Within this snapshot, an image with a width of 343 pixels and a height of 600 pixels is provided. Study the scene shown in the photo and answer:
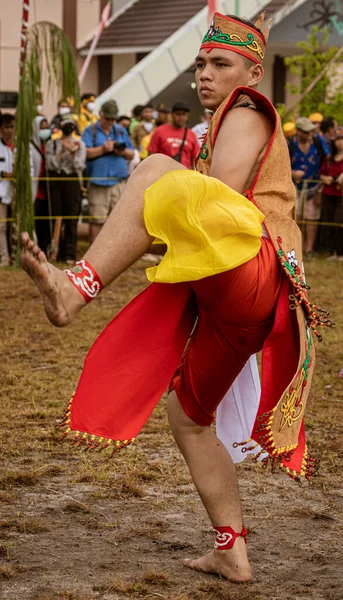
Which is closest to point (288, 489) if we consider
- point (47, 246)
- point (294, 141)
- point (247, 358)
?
point (247, 358)

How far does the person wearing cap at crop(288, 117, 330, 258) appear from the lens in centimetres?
1342

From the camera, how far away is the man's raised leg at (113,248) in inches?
118

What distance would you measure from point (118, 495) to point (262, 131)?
1.91 m

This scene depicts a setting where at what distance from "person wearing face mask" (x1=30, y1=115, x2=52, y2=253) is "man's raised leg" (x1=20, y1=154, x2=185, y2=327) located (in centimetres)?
892

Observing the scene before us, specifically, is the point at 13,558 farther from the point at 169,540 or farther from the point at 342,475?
the point at 342,475

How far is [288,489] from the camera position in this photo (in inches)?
178

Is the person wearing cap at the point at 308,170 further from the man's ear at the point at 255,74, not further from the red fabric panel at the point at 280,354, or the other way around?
the red fabric panel at the point at 280,354

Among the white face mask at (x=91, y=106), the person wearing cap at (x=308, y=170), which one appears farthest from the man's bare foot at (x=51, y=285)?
the white face mask at (x=91, y=106)

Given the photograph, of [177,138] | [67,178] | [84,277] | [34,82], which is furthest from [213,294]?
[67,178]

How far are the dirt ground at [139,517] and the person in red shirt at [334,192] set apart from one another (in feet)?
24.1

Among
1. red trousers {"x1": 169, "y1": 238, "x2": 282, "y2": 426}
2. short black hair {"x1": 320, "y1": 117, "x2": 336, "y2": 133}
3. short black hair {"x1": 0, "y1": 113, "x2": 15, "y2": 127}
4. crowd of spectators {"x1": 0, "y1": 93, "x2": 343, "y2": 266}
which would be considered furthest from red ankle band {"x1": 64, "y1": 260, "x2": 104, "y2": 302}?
short black hair {"x1": 320, "y1": 117, "x2": 336, "y2": 133}

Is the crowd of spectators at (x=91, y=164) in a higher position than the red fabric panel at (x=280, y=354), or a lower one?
lower

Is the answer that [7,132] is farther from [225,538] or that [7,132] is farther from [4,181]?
[225,538]

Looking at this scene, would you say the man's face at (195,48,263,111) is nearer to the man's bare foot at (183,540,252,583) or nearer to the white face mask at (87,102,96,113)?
the man's bare foot at (183,540,252,583)
